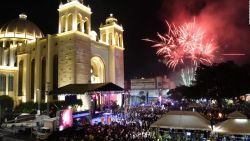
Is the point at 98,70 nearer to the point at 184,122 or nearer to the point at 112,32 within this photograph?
the point at 112,32

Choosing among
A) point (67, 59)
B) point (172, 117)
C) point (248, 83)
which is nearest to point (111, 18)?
point (67, 59)

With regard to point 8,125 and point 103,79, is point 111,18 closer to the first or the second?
point 103,79

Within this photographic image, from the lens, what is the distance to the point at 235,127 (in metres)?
11.4

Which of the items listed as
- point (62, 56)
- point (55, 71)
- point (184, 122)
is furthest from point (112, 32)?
point (184, 122)

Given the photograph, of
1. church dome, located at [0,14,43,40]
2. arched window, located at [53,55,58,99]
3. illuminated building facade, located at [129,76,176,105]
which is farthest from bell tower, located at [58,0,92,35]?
illuminated building facade, located at [129,76,176,105]

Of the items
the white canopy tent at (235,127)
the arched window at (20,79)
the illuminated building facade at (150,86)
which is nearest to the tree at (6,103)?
the arched window at (20,79)

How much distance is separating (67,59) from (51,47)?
4.49 meters

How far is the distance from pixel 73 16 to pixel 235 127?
118 ft

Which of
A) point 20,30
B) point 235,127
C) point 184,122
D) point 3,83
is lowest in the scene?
point 235,127

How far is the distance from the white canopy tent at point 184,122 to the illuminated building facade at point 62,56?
29.0m

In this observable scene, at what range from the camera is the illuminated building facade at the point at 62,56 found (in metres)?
41.6

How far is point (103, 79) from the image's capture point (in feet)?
170

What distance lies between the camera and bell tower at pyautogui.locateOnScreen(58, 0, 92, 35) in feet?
141

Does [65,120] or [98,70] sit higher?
[98,70]
